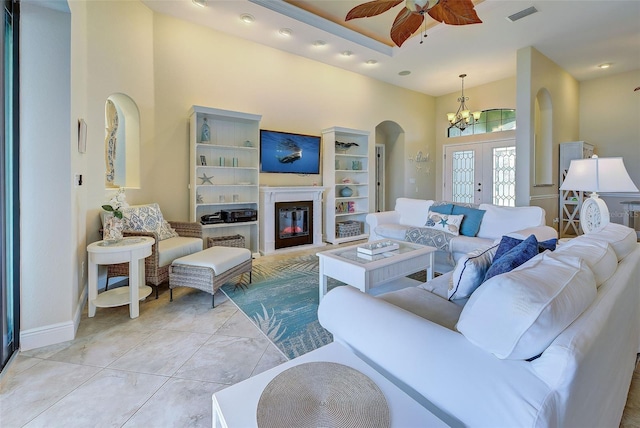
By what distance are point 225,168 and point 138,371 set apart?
3273mm

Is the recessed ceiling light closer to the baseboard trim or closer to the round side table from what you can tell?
the round side table

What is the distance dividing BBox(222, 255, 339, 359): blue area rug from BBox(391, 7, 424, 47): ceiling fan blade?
112 inches

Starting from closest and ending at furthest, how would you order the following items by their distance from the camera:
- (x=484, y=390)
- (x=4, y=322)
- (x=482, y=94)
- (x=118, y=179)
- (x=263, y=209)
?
(x=484, y=390) → (x=4, y=322) → (x=118, y=179) → (x=263, y=209) → (x=482, y=94)

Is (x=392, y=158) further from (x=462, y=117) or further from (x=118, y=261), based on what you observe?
(x=118, y=261)

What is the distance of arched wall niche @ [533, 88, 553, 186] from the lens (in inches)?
220

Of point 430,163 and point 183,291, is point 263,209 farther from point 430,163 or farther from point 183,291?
point 430,163

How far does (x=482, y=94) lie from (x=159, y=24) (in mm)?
6622

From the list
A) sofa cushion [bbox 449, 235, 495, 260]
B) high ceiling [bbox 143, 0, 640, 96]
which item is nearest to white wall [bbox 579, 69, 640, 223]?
high ceiling [bbox 143, 0, 640, 96]

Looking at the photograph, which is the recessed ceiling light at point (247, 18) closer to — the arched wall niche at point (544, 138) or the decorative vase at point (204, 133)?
the decorative vase at point (204, 133)

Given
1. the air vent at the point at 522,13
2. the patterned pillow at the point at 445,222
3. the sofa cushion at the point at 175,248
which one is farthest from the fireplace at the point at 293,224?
the air vent at the point at 522,13

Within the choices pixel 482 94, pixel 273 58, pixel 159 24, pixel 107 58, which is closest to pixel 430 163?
pixel 482 94

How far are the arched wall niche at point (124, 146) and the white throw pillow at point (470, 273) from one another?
3871 millimetres

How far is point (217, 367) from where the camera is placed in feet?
6.15

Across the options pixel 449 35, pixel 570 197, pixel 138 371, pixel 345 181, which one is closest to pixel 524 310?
pixel 138 371
